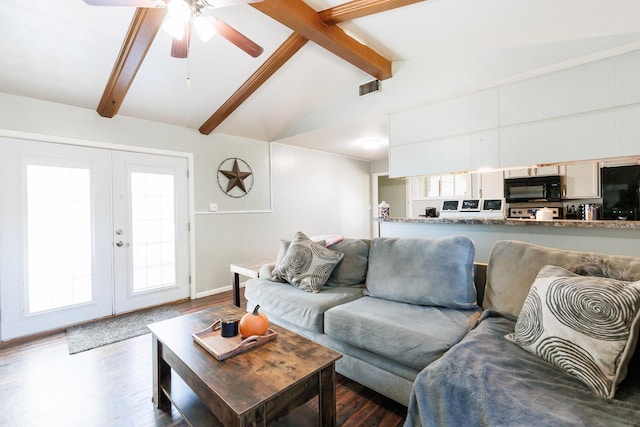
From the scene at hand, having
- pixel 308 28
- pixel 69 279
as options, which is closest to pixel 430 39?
pixel 308 28

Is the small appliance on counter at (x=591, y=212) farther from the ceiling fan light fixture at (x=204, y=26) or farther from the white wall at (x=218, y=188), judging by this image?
the ceiling fan light fixture at (x=204, y=26)

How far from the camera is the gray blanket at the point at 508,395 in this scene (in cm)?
99

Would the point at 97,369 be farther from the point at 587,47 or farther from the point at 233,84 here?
the point at 587,47

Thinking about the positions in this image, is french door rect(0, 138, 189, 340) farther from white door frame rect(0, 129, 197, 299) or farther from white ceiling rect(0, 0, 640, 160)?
white ceiling rect(0, 0, 640, 160)

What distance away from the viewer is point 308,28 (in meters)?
2.44

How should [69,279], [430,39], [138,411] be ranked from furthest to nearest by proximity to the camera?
[69,279]
[430,39]
[138,411]

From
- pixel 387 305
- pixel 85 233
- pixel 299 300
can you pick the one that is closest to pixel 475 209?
pixel 387 305

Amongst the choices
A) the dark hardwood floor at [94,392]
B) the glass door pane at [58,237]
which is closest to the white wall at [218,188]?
the glass door pane at [58,237]

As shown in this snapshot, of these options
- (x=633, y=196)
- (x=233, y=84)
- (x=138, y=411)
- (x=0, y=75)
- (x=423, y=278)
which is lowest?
(x=138, y=411)

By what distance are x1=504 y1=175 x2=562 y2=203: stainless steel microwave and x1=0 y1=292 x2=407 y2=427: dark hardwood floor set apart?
13.5ft

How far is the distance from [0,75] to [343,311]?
3.57m

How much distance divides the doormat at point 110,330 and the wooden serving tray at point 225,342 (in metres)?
1.76

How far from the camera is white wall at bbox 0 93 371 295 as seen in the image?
3.04 m

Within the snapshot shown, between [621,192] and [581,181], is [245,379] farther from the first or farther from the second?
[581,181]
